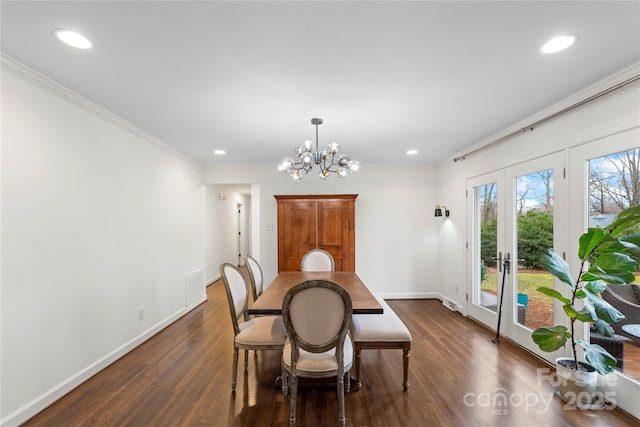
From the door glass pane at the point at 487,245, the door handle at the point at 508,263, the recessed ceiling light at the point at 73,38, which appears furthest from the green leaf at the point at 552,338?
→ the recessed ceiling light at the point at 73,38

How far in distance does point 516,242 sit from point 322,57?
297 cm

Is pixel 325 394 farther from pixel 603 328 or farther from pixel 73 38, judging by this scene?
pixel 73 38

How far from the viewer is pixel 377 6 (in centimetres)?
145

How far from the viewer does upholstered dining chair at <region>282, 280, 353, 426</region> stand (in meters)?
1.96

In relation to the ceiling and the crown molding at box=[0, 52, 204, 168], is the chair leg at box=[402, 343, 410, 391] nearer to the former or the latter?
the ceiling

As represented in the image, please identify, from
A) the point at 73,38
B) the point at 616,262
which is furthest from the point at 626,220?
the point at 73,38

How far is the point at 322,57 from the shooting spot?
1.89 meters

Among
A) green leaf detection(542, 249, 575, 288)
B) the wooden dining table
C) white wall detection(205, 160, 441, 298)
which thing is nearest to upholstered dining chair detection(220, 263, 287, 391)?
the wooden dining table

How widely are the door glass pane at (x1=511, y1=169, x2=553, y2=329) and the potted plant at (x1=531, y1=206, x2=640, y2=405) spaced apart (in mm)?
648

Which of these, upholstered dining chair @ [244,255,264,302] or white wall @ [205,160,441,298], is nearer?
upholstered dining chair @ [244,255,264,302]

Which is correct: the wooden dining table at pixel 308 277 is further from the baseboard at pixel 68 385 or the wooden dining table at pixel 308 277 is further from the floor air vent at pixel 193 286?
the floor air vent at pixel 193 286

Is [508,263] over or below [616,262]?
below

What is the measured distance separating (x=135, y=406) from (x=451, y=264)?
175 inches

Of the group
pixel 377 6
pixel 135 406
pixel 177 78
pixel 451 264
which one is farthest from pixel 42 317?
pixel 451 264
